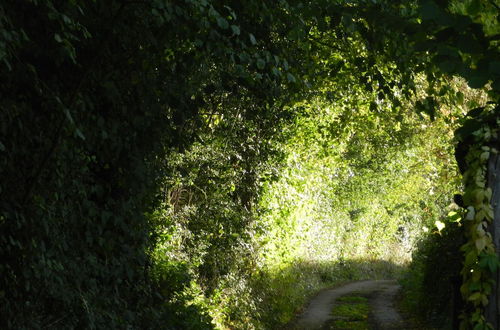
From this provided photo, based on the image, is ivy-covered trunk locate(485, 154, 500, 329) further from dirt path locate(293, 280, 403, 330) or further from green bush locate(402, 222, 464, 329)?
dirt path locate(293, 280, 403, 330)

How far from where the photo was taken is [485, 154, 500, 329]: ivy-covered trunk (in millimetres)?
3088

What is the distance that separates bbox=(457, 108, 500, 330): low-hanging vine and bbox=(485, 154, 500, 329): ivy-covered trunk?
20 millimetres

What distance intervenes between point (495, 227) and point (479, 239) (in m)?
0.12

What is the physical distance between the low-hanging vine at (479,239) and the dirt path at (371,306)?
831cm

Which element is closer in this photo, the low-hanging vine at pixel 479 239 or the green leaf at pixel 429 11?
the green leaf at pixel 429 11

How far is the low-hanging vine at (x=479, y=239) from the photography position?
Result: 308cm

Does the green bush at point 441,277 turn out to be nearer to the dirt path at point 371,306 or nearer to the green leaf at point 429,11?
the dirt path at point 371,306

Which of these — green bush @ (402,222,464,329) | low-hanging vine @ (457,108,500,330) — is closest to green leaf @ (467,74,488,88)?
low-hanging vine @ (457,108,500,330)

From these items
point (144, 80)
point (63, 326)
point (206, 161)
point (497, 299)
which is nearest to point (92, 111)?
point (144, 80)

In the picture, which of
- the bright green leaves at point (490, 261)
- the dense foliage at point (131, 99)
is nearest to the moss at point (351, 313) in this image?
the dense foliage at point (131, 99)

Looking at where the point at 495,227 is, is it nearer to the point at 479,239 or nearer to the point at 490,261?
the point at 479,239

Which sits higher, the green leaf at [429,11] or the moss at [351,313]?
the green leaf at [429,11]

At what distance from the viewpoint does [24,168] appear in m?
4.43

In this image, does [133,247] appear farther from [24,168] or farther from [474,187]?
[474,187]
